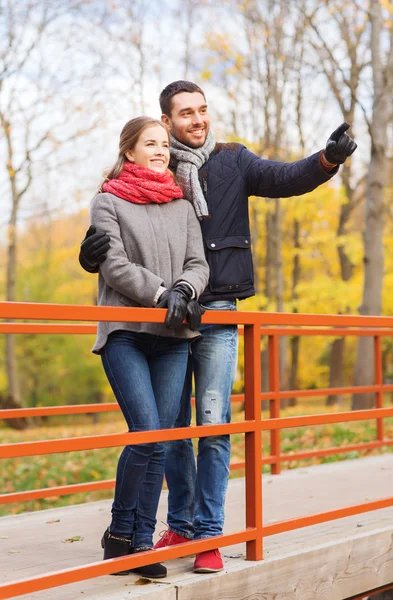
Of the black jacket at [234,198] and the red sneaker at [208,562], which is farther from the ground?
the black jacket at [234,198]

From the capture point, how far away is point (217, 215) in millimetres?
3756

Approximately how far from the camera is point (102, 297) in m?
3.52

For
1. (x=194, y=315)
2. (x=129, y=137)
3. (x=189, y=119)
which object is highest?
(x=189, y=119)

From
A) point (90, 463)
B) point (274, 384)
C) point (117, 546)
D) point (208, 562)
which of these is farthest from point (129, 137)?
point (90, 463)

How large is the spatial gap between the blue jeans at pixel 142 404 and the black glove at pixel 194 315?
17 centimetres

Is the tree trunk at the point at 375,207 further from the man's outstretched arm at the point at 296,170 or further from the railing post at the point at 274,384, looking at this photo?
the man's outstretched arm at the point at 296,170

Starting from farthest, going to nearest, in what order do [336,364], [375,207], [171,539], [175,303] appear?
1. [336,364]
2. [375,207]
3. [171,539]
4. [175,303]

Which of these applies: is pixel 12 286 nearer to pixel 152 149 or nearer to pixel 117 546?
pixel 152 149

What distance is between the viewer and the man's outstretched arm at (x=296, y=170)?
142 inches

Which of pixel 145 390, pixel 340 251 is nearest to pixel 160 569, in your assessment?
pixel 145 390

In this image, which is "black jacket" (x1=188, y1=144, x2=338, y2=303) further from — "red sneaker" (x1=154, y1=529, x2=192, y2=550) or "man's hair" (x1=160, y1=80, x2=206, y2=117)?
"red sneaker" (x1=154, y1=529, x2=192, y2=550)

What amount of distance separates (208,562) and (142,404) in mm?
744

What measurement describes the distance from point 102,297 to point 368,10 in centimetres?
1037

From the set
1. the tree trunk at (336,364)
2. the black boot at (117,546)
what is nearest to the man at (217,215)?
the black boot at (117,546)
